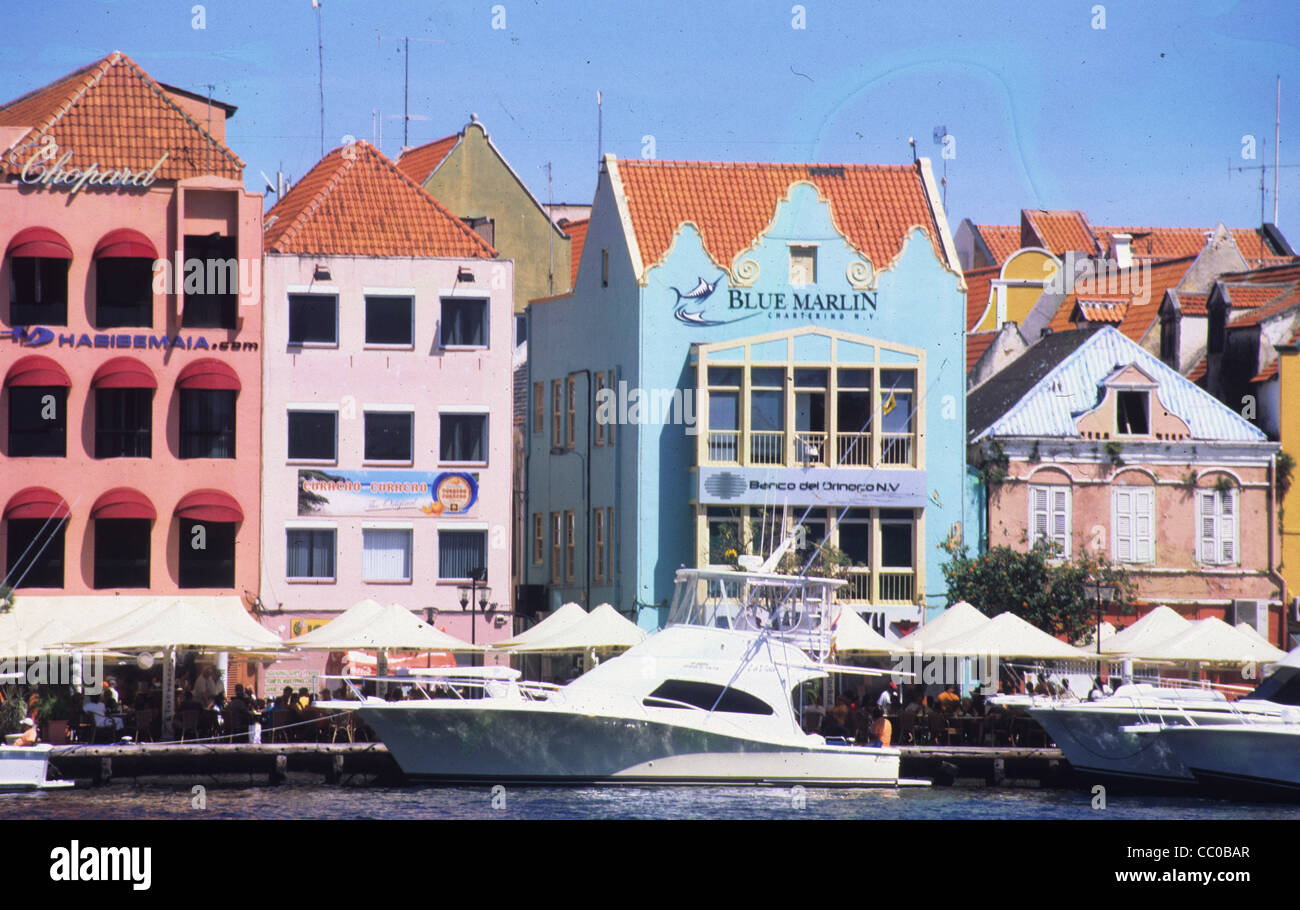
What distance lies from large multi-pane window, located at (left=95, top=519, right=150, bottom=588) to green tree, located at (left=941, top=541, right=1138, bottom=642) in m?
19.9

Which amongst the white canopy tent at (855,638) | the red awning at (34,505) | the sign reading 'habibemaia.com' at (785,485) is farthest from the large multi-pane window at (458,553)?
the white canopy tent at (855,638)

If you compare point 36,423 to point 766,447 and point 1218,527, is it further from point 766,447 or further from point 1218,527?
point 1218,527

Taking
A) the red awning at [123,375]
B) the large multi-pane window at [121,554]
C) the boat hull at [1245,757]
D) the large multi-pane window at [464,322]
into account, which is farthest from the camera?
the large multi-pane window at [464,322]

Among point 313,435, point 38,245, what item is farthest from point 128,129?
point 313,435

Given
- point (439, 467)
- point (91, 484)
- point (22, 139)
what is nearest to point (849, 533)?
point (439, 467)

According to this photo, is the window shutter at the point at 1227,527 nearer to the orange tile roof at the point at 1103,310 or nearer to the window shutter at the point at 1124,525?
the window shutter at the point at 1124,525

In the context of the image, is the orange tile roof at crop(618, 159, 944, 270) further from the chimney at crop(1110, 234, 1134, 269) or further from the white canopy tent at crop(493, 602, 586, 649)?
the chimney at crop(1110, 234, 1134, 269)

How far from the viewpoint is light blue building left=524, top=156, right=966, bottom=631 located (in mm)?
55312

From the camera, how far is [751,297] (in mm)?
56594

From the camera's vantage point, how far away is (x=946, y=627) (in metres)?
48.6

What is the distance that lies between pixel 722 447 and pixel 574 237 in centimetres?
1996

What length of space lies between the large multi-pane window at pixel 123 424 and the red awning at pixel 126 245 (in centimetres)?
330

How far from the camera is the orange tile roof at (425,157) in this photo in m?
70.0
